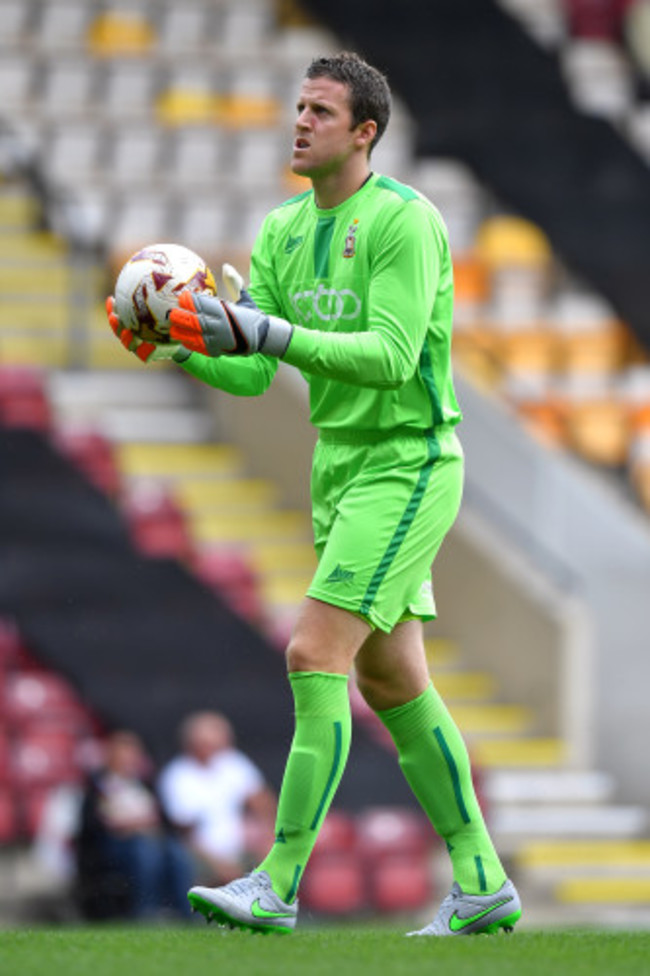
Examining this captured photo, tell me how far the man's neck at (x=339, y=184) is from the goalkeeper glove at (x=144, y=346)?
1.59 feet

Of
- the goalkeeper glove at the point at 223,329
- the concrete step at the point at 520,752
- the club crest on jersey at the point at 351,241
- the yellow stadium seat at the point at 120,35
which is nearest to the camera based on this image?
the goalkeeper glove at the point at 223,329

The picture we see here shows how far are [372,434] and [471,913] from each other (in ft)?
3.78

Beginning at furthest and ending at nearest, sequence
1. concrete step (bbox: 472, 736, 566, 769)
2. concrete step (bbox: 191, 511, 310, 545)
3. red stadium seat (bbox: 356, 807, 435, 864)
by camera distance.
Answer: concrete step (bbox: 191, 511, 310, 545) < concrete step (bbox: 472, 736, 566, 769) < red stadium seat (bbox: 356, 807, 435, 864)

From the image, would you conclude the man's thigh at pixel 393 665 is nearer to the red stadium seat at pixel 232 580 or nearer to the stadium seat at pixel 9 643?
the stadium seat at pixel 9 643

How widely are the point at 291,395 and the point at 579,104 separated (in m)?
4.02

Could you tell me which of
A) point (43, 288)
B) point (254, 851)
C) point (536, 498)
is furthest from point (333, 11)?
point (254, 851)

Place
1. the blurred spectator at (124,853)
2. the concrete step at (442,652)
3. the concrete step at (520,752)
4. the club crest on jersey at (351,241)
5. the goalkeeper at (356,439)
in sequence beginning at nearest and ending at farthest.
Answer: the goalkeeper at (356,439) < the club crest on jersey at (351,241) < the blurred spectator at (124,853) < the concrete step at (520,752) < the concrete step at (442,652)

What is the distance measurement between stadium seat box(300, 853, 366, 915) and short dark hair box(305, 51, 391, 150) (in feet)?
18.4

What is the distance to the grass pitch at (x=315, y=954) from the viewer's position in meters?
4.36

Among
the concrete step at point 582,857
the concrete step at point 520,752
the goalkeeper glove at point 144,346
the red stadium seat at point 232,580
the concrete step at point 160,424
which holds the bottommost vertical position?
the concrete step at point 582,857

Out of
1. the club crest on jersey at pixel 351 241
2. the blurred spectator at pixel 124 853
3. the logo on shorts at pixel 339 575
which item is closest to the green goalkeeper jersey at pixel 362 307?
the club crest on jersey at pixel 351 241

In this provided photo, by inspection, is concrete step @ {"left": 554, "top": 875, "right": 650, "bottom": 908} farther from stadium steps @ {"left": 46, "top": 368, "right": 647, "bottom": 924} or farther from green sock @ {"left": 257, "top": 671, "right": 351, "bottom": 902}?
green sock @ {"left": 257, "top": 671, "right": 351, "bottom": 902}

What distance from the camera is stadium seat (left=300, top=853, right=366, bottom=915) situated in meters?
10.3

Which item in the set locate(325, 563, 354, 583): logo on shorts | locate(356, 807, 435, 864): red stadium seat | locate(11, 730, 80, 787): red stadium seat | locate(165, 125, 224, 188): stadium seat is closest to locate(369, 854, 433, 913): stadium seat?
locate(356, 807, 435, 864): red stadium seat
